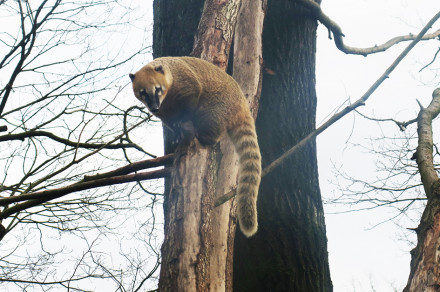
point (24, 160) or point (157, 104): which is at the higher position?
point (24, 160)

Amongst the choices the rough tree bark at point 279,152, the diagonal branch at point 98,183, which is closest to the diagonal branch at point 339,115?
the rough tree bark at point 279,152

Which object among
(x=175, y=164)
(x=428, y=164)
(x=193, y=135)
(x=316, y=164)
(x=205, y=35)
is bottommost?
(x=175, y=164)

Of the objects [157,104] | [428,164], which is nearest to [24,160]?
[157,104]

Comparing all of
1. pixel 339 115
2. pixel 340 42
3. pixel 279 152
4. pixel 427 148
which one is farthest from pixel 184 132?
pixel 340 42

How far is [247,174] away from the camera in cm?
458

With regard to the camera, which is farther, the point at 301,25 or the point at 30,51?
the point at 30,51

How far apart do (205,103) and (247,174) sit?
0.87 meters

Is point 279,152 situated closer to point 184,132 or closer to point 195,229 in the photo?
point 184,132

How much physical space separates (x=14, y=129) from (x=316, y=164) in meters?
4.84

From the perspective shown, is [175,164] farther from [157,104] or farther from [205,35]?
[205,35]

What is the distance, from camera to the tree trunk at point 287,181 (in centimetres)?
573

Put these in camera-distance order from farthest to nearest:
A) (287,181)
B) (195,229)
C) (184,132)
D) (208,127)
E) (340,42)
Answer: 1. (340,42)
2. (287,181)
3. (208,127)
4. (184,132)
5. (195,229)

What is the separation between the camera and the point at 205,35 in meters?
4.93

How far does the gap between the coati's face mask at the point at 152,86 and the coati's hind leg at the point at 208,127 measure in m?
0.43
